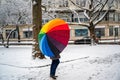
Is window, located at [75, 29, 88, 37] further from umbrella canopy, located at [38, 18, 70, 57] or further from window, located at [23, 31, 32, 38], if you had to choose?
umbrella canopy, located at [38, 18, 70, 57]

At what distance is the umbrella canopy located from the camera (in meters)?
9.66

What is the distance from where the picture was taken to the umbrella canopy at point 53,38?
31.7ft

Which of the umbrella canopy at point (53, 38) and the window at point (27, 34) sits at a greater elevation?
the umbrella canopy at point (53, 38)

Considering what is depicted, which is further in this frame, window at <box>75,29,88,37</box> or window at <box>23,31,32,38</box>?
window at <box>23,31,32,38</box>

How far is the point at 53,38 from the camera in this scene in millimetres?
9836

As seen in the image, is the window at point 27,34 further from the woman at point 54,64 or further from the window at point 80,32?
the woman at point 54,64

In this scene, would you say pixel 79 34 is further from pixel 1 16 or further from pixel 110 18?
pixel 1 16

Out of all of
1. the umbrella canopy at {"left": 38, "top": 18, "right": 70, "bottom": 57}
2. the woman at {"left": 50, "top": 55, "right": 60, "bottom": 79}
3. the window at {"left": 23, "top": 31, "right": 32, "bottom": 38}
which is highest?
the umbrella canopy at {"left": 38, "top": 18, "right": 70, "bottom": 57}

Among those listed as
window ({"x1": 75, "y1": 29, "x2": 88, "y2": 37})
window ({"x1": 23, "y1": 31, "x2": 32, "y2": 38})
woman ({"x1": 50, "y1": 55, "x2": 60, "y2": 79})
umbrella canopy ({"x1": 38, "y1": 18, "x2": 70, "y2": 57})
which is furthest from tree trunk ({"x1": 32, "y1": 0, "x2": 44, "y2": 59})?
window ({"x1": 23, "y1": 31, "x2": 32, "y2": 38})

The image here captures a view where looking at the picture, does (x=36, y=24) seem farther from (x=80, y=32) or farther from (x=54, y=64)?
(x=80, y=32)

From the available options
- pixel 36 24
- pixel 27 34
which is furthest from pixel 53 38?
pixel 27 34

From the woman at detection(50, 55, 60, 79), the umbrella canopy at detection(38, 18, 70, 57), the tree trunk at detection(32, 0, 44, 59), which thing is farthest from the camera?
the tree trunk at detection(32, 0, 44, 59)

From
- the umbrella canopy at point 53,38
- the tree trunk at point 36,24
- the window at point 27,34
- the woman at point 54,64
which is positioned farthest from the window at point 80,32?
the woman at point 54,64

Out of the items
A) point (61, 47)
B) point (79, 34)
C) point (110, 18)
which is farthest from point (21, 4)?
point (61, 47)
